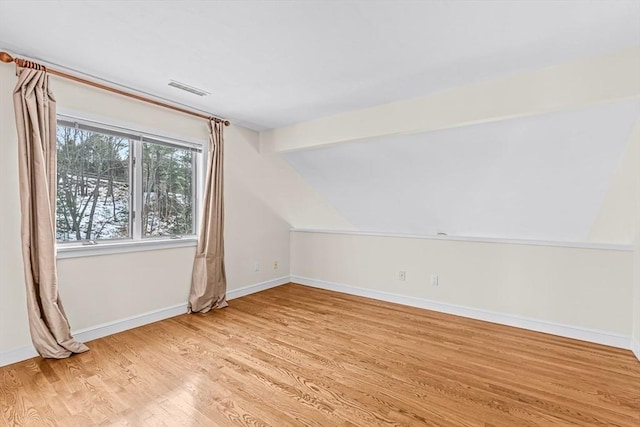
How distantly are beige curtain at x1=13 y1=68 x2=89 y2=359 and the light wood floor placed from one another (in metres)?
0.26

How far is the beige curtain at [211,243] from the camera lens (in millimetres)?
3402

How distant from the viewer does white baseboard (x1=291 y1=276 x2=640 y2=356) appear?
2.64m

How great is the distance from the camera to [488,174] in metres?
2.99

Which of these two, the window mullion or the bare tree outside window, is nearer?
the bare tree outside window

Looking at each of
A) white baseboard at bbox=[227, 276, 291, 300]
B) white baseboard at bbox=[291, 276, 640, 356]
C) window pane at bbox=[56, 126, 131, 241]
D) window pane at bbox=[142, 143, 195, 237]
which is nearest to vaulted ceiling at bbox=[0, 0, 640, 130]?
window pane at bbox=[56, 126, 131, 241]

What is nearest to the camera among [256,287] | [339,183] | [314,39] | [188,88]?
[314,39]

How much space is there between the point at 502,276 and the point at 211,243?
3.19 m

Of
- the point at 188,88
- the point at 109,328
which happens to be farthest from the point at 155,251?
the point at 188,88

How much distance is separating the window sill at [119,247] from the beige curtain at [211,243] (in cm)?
19

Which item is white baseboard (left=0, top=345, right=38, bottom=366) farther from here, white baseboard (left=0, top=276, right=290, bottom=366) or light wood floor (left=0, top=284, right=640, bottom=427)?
light wood floor (left=0, top=284, right=640, bottom=427)

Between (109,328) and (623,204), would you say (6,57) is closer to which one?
(109,328)

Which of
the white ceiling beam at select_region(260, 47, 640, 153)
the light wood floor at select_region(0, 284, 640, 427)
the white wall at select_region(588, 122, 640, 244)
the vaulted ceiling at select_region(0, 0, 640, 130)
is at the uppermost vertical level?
the vaulted ceiling at select_region(0, 0, 640, 130)

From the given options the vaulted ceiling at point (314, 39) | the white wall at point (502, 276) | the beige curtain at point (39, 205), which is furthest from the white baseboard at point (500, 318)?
the beige curtain at point (39, 205)

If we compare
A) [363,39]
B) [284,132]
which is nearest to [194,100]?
[284,132]
